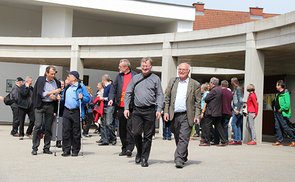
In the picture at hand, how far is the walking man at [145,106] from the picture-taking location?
6.82 meters

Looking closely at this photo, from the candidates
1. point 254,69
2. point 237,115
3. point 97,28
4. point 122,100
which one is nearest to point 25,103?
point 122,100

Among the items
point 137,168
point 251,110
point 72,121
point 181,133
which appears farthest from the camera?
point 251,110

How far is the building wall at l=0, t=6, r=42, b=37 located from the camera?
2702 centimetres

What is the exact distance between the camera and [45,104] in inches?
321

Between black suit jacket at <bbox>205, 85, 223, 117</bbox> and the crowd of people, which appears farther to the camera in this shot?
black suit jacket at <bbox>205, 85, 223, 117</bbox>

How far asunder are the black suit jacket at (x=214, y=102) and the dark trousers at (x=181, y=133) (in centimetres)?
391

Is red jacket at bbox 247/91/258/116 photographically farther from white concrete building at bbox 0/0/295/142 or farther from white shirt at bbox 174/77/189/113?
white shirt at bbox 174/77/189/113

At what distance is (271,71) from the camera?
19.2 meters

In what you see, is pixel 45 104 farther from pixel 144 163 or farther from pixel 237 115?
pixel 237 115

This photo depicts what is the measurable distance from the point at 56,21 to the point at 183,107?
19355 millimetres

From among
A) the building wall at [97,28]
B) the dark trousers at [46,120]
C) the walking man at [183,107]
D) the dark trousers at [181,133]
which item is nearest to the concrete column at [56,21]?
the building wall at [97,28]

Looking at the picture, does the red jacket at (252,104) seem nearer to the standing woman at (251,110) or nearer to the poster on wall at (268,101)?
the standing woman at (251,110)

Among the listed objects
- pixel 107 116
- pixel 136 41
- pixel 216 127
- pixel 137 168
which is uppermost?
pixel 136 41

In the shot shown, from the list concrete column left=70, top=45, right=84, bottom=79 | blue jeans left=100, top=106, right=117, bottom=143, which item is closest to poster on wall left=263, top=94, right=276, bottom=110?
concrete column left=70, top=45, right=84, bottom=79
